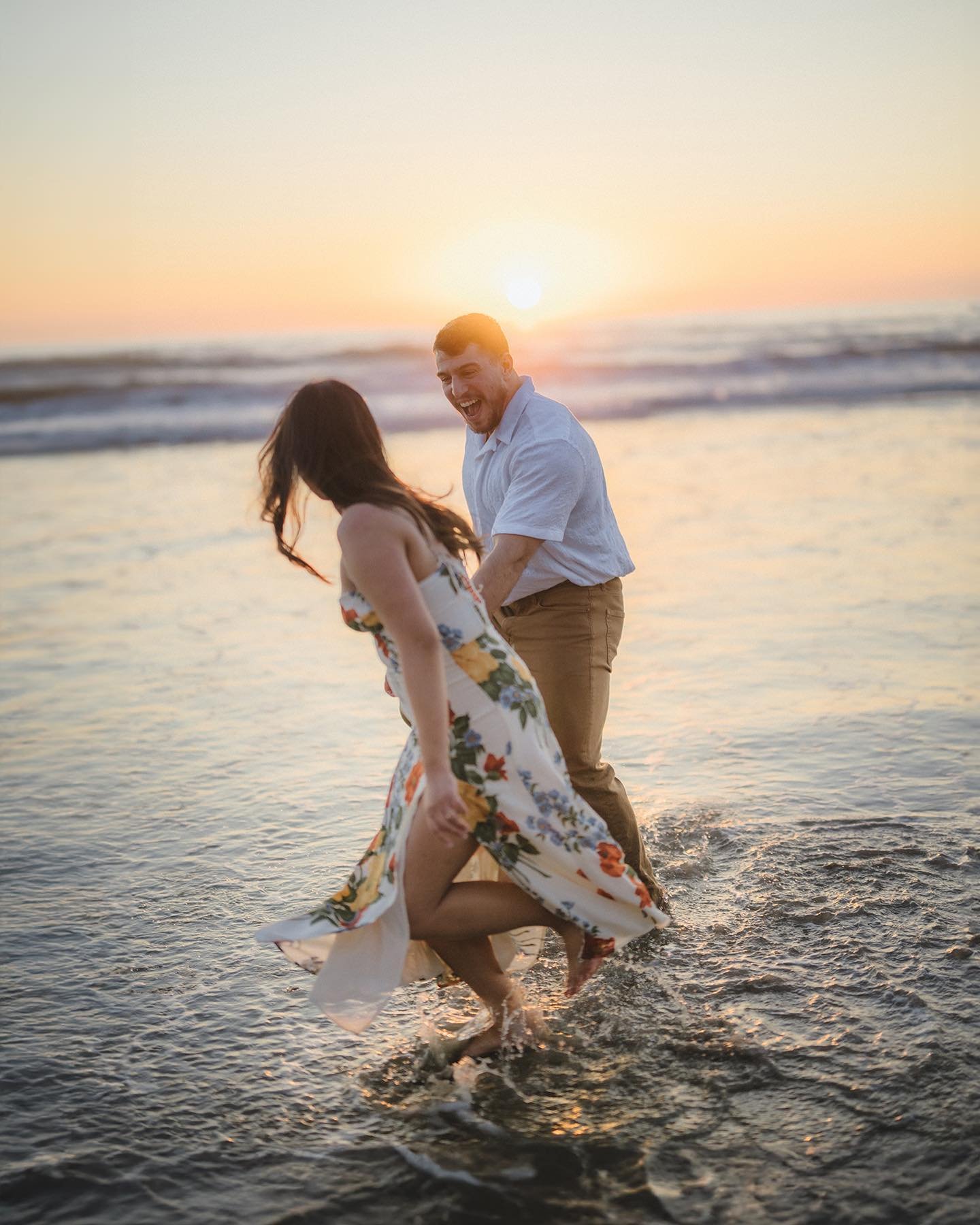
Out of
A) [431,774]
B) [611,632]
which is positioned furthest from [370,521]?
[611,632]

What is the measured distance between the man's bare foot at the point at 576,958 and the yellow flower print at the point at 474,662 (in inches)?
27.8

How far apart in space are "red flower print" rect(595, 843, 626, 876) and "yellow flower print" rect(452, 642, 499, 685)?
0.52 m

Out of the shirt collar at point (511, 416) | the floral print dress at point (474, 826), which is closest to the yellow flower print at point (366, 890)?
the floral print dress at point (474, 826)

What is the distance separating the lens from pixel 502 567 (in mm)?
3805

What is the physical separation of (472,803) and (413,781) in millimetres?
149

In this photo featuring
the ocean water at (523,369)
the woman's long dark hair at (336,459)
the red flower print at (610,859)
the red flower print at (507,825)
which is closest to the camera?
the woman's long dark hair at (336,459)

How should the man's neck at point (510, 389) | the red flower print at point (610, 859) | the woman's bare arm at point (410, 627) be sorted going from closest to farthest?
1. the woman's bare arm at point (410, 627)
2. the red flower print at point (610, 859)
3. the man's neck at point (510, 389)

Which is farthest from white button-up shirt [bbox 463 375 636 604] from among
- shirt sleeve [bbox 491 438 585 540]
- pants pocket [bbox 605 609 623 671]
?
pants pocket [bbox 605 609 623 671]

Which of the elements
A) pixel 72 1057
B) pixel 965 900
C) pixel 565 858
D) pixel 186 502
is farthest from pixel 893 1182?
pixel 186 502

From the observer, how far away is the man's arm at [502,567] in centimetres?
378

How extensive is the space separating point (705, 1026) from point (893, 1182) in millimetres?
743

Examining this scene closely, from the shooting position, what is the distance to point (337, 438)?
301cm

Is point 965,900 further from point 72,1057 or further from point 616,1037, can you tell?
point 72,1057

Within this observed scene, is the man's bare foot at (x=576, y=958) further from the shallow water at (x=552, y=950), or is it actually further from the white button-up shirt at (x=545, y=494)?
the white button-up shirt at (x=545, y=494)
